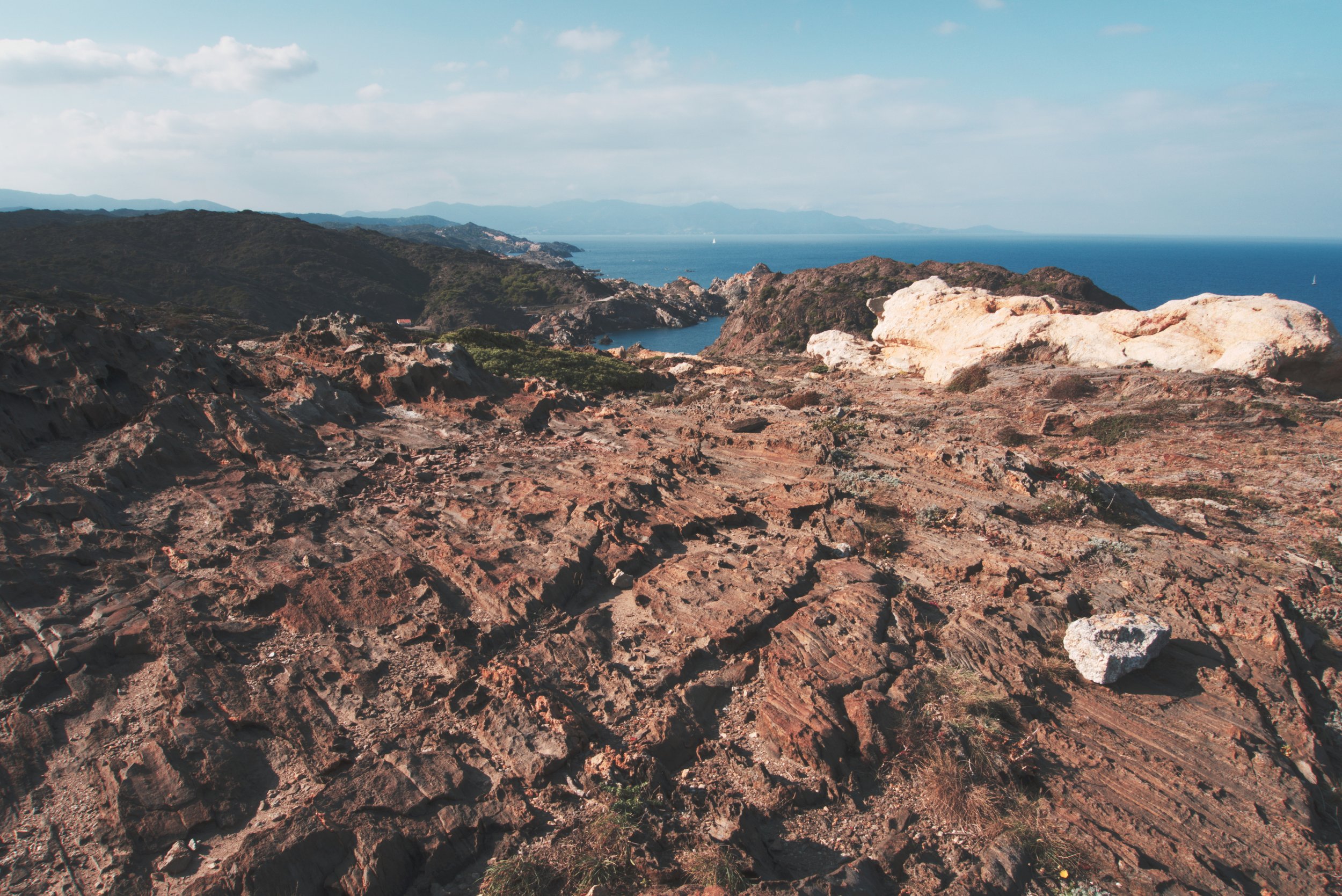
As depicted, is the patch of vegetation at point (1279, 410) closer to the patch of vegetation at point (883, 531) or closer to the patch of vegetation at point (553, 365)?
the patch of vegetation at point (883, 531)

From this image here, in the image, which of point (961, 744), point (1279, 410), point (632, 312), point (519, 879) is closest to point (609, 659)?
point (519, 879)

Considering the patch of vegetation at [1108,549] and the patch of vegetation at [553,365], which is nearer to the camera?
the patch of vegetation at [1108,549]

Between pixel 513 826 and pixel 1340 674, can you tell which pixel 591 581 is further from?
pixel 1340 674

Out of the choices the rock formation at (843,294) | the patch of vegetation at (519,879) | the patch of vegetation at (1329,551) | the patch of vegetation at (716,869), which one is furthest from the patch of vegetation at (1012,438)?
the rock formation at (843,294)

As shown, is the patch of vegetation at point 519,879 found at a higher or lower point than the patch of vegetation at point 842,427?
lower

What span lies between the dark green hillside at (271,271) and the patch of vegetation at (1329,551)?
177 ft

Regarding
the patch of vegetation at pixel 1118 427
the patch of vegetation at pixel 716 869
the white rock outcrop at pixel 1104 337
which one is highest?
the white rock outcrop at pixel 1104 337

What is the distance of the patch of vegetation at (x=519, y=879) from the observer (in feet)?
17.3

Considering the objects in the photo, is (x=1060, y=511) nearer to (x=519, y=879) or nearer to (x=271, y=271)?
(x=519, y=879)

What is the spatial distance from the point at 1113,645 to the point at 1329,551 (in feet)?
22.6

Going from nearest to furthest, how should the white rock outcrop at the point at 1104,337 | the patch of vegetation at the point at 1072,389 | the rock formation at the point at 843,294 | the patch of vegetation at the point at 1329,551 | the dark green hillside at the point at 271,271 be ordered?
the patch of vegetation at the point at 1329,551, the white rock outcrop at the point at 1104,337, the patch of vegetation at the point at 1072,389, the rock formation at the point at 843,294, the dark green hillside at the point at 271,271

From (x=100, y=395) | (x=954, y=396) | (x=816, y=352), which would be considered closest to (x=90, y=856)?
(x=100, y=395)

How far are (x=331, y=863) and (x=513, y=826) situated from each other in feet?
4.86

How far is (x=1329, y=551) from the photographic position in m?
11.2
